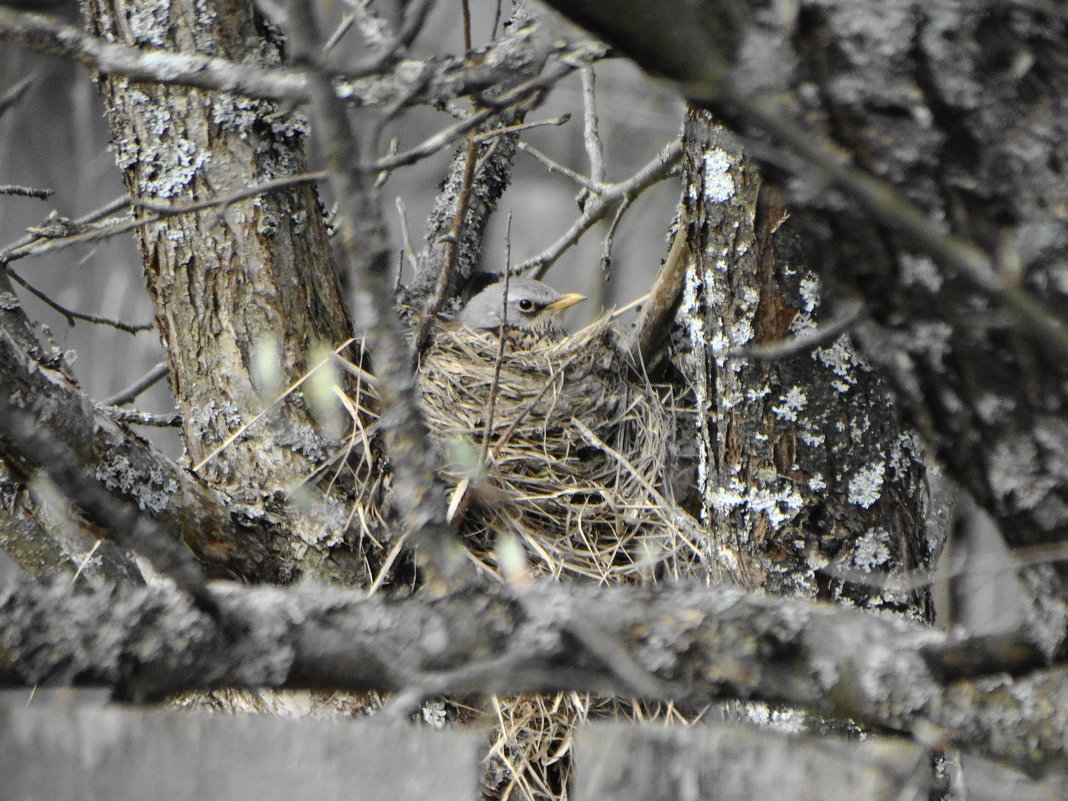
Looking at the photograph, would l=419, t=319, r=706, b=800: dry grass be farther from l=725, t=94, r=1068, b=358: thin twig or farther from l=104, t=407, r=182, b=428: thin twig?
l=725, t=94, r=1068, b=358: thin twig

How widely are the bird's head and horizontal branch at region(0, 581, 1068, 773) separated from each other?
3038mm

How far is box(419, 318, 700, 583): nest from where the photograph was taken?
3.00 metres

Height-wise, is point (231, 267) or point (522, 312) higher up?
point (522, 312)

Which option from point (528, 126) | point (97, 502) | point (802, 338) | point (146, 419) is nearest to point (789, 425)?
point (528, 126)

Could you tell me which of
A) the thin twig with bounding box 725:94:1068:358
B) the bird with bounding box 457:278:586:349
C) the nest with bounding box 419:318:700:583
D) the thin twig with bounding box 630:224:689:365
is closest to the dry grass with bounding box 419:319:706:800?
the nest with bounding box 419:318:700:583

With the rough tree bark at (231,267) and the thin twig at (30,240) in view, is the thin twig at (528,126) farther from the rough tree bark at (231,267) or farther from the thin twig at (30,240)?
the thin twig at (30,240)

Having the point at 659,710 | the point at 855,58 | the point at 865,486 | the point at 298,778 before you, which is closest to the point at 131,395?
the point at 659,710

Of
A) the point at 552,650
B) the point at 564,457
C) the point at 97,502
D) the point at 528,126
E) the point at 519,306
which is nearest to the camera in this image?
the point at 97,502

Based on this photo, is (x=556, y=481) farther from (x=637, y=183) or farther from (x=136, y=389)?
(x=136, y=389)

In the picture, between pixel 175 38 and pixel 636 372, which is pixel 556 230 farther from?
pixel 175 38

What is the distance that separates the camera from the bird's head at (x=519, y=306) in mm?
4180

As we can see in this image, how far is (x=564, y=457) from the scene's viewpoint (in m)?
3.35

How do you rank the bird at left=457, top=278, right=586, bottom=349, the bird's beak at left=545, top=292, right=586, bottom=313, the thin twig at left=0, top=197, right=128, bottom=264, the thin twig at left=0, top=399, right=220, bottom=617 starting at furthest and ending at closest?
the bird's beak at left=545, top=292, right=586, bottom=313, the bird at left=457, top=278, right=586, bottom=349, the thin twig at left=0, top=197, right=128, bottom=264, the thin twig at left=0, top=399, right=220, bottom=617

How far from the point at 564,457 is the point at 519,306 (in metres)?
1.05
